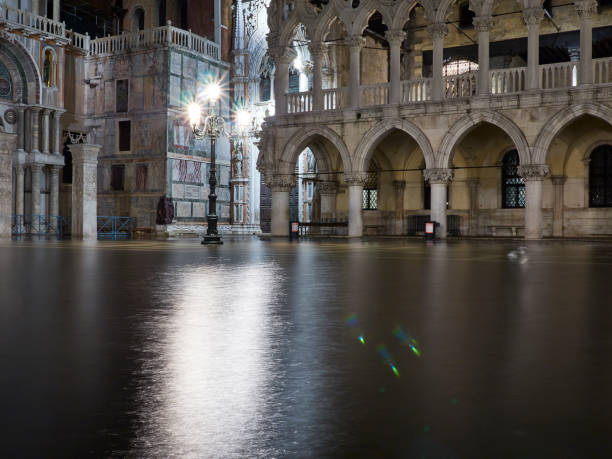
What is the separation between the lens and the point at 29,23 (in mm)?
33375

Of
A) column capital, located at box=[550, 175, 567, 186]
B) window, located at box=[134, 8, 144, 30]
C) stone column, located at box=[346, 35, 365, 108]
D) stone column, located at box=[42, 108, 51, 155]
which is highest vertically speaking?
window, located at box=[134, 8, 144, 30]

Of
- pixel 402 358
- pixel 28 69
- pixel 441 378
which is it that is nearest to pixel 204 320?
pixel 402 358

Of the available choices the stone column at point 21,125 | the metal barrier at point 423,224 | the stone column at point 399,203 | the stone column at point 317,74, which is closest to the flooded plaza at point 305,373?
the stone column at point 317,74

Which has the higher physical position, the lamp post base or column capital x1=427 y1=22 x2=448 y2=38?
column capital x1=427 y1=22 x2=448 y2=38

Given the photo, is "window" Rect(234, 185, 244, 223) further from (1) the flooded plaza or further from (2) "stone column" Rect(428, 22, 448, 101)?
(1) the flooded plaza

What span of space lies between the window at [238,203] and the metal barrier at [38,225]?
346 inches

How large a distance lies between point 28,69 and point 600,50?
85.0 feet

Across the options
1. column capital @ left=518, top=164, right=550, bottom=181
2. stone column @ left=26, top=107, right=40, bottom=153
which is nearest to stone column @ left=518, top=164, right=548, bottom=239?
column capital @ left=518, top=164, right=550, bottom=181

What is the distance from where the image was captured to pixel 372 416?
255 cm

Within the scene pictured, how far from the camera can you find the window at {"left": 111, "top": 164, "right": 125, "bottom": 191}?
1451 inches

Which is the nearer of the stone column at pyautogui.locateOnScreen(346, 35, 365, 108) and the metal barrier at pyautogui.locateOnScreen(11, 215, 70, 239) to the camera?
the stone column at pyautogui.locateOnScreen(346, 35, 365, 108)

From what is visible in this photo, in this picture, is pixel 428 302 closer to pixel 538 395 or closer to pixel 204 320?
pixel 204 320

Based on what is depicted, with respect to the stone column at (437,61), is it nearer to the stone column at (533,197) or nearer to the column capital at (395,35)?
the column capital at (395,35)

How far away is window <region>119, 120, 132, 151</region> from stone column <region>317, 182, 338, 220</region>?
1123 centimetres
